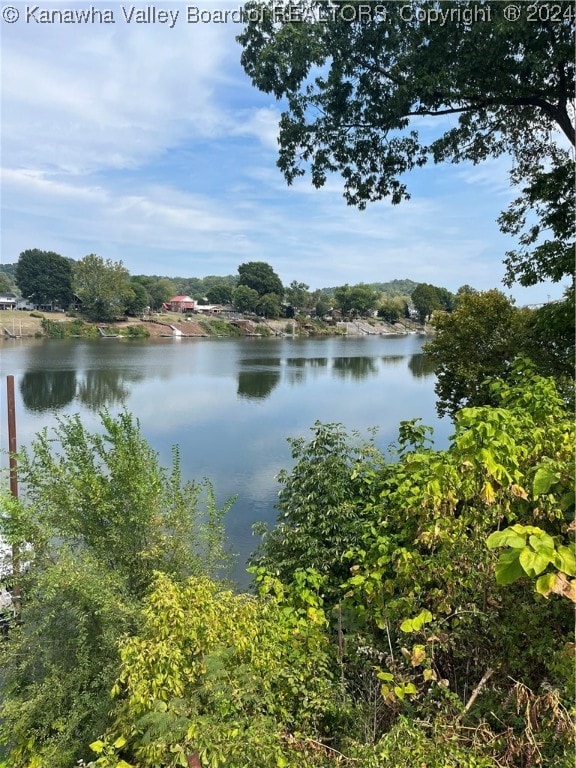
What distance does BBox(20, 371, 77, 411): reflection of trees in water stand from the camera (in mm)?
20156

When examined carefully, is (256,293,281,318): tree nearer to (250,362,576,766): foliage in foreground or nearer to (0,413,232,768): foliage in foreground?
(0,413,232,768): foliage in foreground

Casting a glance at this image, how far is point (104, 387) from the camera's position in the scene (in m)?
24.5

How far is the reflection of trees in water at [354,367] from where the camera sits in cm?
3178

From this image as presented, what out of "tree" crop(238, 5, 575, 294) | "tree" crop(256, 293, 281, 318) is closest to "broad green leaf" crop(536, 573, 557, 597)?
"tree" crop(238, 5, 575, 294)

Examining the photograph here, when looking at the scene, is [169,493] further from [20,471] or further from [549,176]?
[549,176]

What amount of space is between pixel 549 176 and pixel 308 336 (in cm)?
6446

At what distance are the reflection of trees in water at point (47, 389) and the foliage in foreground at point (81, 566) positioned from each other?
16604 millimetres

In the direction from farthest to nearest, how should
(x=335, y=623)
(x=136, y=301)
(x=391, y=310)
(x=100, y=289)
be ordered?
(x=391, y=310) < (x=136, y=301) < (x=100, y=289) < (x=335, y=623)

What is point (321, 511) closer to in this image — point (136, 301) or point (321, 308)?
point (136, 301)

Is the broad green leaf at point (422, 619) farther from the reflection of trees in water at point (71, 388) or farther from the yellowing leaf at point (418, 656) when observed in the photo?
the reflection of trees in water at point (71, 388)

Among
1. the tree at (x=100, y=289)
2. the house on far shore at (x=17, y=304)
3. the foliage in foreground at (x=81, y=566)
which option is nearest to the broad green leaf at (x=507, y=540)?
the foliage in foreground at (x=81, y=566)

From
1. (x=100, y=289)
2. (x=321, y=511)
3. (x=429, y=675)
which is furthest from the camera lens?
(x=100, y=289)

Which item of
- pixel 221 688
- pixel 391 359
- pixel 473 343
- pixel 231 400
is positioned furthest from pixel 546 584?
pixel 391 359

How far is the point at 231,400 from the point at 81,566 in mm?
18226
